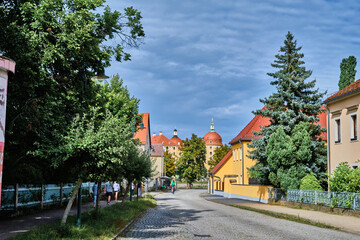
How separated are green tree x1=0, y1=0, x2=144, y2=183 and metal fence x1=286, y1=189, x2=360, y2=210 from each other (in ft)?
43.3

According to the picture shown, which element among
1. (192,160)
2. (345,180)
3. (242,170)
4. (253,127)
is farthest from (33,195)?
(192,160)

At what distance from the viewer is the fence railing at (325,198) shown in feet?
68.6

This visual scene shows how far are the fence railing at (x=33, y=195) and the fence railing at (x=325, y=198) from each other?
14438mm

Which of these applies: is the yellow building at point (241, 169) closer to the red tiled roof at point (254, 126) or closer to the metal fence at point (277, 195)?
the red tiled roof at point (254, 126)

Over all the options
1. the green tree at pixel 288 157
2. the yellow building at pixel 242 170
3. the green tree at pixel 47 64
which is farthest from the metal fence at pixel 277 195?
the green tree at pixel 47 64

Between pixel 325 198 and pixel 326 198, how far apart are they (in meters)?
0.16

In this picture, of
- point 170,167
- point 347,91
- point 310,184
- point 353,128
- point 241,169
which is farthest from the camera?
point 170,167

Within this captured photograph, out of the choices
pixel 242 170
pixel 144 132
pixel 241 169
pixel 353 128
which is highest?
Result: pixel 144 132

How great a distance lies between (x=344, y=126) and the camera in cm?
2834

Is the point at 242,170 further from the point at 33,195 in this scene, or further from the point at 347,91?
the point at 33,195

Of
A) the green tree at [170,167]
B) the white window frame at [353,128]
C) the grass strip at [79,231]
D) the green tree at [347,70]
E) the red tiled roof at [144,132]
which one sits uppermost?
the green tree at [347,70]

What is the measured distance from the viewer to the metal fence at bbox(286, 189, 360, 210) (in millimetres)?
20891

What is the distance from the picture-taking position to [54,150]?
11969 millimetres

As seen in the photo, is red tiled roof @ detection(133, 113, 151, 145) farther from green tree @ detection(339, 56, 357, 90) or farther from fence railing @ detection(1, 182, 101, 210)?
fence railing @ detection(1, 182, 101, 210)
